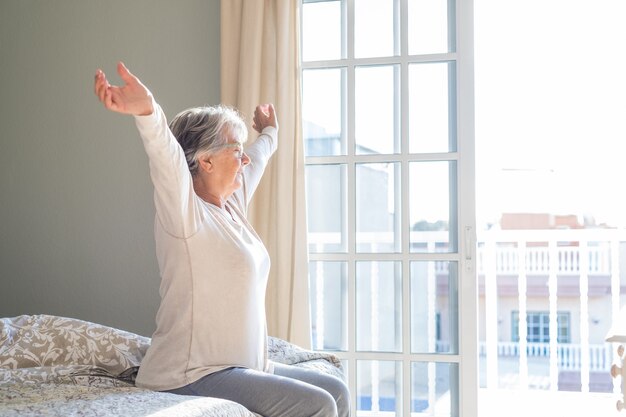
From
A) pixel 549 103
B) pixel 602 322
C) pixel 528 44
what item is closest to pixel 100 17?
pixel 528 44

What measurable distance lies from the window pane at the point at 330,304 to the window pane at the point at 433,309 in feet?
1.04

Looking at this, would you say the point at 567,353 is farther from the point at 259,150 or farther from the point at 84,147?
the point at 259,150

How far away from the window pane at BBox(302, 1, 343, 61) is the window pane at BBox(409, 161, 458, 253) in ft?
2.16

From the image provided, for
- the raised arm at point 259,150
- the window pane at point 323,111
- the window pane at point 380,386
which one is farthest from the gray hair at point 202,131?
the window pane at point 380,386

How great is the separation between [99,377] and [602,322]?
10778mm

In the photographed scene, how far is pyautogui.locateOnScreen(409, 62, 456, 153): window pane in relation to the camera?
369 centimetres

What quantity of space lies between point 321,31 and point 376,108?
1.45 feet

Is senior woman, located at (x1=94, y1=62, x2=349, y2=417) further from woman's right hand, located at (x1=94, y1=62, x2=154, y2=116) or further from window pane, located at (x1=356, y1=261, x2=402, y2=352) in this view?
window pane, located at (x1=356, y1=261, x2=402, y2=352)

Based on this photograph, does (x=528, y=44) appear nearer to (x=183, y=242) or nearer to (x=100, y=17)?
(x=100, y=17)

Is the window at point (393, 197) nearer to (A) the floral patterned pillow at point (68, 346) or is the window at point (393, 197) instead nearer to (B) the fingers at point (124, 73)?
(A) the floral patterned pillow at point (68, 346)

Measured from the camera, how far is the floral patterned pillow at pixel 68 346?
262cm

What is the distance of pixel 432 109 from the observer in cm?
371

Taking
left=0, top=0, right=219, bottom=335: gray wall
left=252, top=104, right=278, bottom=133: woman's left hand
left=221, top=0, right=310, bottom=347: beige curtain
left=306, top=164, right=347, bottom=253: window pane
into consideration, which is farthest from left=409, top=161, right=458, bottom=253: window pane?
left=0, top=0, right=219, bottom=335: gray wall

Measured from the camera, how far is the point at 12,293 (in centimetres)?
406
